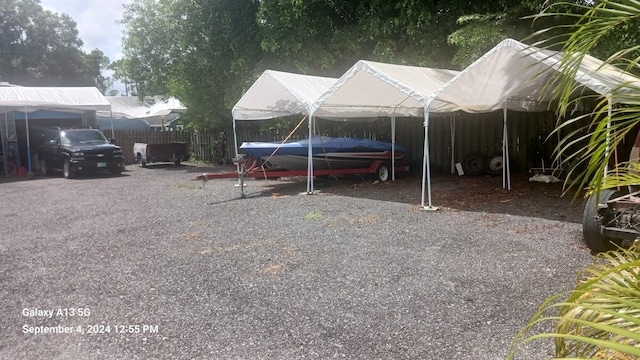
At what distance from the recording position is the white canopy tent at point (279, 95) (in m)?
11.4

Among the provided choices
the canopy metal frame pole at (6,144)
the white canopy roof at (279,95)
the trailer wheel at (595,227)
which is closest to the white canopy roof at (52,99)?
the canopy metal frame pole at (6,144)

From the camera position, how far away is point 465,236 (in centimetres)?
665

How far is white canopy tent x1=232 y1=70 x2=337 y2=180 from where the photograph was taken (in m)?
11.4

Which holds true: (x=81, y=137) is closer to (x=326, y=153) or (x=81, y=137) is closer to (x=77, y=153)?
(x=77, y=153)

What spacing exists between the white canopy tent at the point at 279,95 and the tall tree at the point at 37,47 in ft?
131

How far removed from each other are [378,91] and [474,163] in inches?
174

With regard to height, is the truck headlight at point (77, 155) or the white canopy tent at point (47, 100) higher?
the white canopy tent at point (47, 100)

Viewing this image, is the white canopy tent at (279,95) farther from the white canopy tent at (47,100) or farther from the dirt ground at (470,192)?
the white canopy tent at (47,100)

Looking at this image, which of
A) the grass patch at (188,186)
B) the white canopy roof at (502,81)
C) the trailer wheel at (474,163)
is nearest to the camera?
the white canopy roof at (502,81)

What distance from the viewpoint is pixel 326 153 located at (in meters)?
12.6

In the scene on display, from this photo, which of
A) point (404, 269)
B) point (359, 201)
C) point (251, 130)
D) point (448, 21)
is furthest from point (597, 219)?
point (251, 130)

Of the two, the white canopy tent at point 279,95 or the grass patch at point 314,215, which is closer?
the grass patch at point 314,215

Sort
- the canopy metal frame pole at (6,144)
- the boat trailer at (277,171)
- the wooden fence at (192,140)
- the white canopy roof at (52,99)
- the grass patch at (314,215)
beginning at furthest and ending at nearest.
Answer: the wooden fence at (192,140) → the canopy metal frame pole at (6,144) → the white canopy roof at (52,99) → the boat trailer at (277,171) → the grass patch at (314,215)

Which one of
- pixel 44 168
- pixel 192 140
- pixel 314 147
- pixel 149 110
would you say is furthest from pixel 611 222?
pixel 149 110
